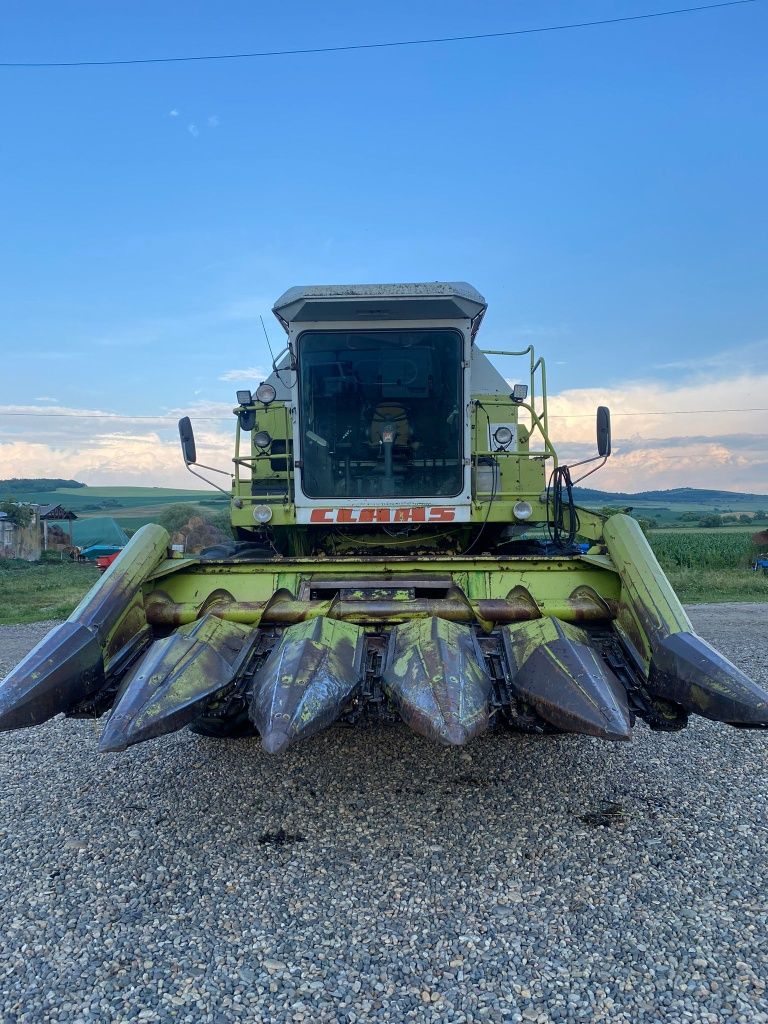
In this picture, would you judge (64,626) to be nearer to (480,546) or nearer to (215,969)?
(215,969)

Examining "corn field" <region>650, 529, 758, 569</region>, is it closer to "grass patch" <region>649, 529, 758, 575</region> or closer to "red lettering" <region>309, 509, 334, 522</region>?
"grass patch" <region>649, 529, 758, 575</region>

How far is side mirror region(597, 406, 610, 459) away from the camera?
5.34 metres

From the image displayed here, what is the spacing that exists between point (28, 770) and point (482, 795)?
3008 millimetres

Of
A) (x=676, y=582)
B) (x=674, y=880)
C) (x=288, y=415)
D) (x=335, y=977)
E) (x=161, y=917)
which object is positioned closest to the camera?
(x=335, y=977)

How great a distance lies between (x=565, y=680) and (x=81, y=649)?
7.82ft

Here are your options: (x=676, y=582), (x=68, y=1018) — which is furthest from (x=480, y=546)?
(x=676, y=582)

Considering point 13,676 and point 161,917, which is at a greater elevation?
point 13,676

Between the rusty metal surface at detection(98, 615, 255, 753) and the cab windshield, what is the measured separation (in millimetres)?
1886

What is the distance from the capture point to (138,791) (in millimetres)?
4215

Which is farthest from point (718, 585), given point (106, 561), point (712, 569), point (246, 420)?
point (246, 420)

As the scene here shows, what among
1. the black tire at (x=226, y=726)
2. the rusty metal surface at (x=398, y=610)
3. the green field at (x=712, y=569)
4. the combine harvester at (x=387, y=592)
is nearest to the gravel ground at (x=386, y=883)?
the black tire at (x=226, y=726)

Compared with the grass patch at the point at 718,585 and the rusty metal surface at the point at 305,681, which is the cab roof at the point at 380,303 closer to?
the rusty metal surface at the point at 305,681

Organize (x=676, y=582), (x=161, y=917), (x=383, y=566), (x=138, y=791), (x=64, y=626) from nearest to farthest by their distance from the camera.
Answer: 1. (x=161, y=917)
2. (x=64, y=626)
3. (x=138, y=791)
4. (x=383, y=566)
5. (x=676, y=582)

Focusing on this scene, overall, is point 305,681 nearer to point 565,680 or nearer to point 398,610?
point 398,610
